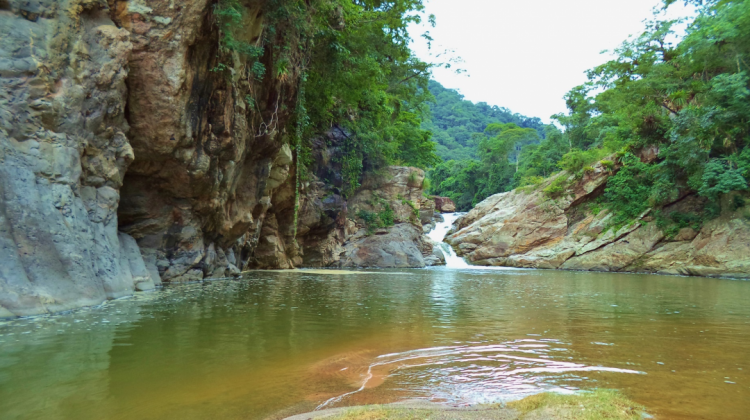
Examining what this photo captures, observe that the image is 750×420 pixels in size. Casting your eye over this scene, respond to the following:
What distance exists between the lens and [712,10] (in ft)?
77.8

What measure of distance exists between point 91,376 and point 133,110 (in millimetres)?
7807

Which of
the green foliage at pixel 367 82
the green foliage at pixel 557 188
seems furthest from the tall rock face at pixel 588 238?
the green foliage at pixel 367 82

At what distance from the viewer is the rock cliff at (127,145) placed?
6516 millimetres

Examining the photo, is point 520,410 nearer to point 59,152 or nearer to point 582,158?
point 59,152

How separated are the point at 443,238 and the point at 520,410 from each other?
3234cm

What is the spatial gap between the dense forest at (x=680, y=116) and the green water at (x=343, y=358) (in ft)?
57.5

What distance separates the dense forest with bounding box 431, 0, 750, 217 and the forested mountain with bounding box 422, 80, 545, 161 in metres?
47.3

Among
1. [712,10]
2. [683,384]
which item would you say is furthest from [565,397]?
[712,10]

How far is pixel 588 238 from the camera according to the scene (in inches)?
1032

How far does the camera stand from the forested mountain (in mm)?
83125

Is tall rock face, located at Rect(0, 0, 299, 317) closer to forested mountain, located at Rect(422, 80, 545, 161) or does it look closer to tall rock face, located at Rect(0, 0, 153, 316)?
tall rock face, located at Rect(0, 0, 153, 316)

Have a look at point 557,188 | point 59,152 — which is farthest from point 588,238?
point 59,152

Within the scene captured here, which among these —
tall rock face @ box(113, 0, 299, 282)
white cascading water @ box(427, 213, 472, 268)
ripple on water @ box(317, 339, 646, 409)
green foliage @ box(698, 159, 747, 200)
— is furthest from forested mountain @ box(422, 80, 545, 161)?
ripple on water @ box(317, 339, 646, 409)

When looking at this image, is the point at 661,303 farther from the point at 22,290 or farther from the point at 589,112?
the point at 589,112
